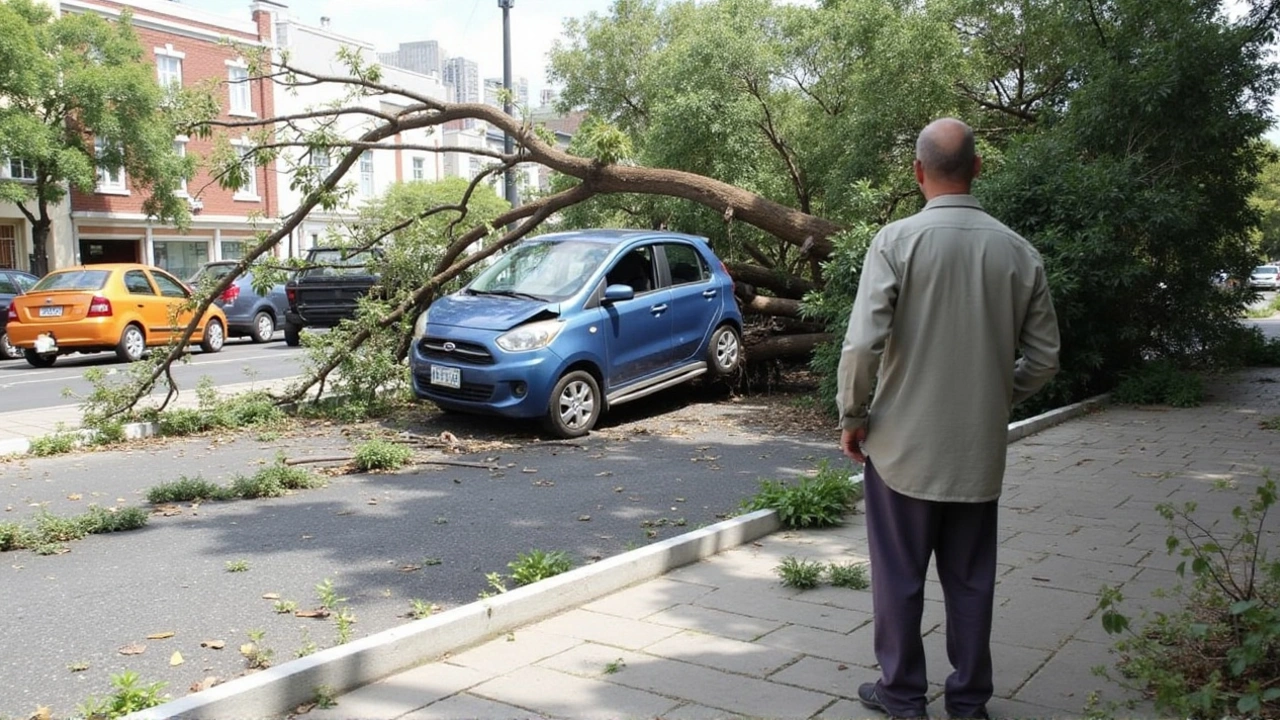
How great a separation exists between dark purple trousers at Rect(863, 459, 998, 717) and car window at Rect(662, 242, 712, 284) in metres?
7.82

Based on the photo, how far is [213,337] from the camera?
20969mm

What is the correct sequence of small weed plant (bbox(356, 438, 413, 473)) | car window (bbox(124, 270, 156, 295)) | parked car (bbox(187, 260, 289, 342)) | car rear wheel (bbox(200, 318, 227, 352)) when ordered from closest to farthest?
small weed plant (bbox(356, 438, 413, 473)) < car window (bbox(124, 270, 156, 295)) < car rear wheel (bbox(200, 318, 227, 352)) < parked car (bbox(187, 260, 289, 342))

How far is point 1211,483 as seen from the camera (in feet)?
24.3

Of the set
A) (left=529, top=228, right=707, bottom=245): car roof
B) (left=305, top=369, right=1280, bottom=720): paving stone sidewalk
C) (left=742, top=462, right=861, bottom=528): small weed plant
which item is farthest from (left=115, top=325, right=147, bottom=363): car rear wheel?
(left=305, top=369, right=1280, bottom=720): paving stone sidewalk

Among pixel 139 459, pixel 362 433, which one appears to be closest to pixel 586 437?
pixel 362 433

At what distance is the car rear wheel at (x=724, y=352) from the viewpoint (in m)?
11.7

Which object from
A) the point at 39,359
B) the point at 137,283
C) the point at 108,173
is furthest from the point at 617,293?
the point at 108,173

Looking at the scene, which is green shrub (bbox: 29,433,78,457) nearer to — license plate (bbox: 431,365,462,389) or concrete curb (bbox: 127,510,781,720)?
license plate (bbox: 431,365,462,389)

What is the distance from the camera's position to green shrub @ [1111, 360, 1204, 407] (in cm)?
1128

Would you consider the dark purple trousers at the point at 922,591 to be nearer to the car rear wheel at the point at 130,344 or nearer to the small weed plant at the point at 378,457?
the small weed plant at the point at 378,457

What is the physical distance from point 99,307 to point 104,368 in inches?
281

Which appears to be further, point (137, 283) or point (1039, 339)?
point (137, 283)

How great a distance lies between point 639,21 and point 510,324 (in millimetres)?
19612

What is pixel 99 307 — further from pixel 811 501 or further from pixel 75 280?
pixel 811 501
